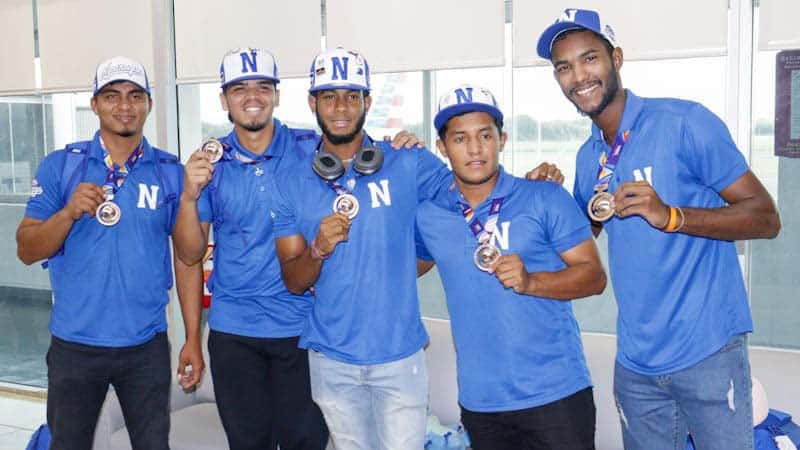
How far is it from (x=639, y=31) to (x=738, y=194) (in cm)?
237

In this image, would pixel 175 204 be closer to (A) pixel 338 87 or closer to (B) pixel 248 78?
(B) pixel 248 78

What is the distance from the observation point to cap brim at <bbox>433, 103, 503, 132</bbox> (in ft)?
8.07

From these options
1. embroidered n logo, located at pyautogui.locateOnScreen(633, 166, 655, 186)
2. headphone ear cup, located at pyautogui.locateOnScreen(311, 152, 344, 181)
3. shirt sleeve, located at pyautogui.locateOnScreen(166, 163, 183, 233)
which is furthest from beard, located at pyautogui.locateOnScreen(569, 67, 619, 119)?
shirt sleeve, located at pyautogui.locateOnScreen(166, 163, 183, 233)

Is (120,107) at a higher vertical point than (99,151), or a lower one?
higher

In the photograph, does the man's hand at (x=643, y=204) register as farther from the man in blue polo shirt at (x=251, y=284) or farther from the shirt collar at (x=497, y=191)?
the man in blue polo shirt at (x=251, y=284)

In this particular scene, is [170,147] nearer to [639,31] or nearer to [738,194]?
[639,31]

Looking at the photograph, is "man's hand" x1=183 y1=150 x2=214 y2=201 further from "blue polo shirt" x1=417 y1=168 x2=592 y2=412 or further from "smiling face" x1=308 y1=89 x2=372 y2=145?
"blue polo shirt" x1=417 y1=168 x2=592 y2=412

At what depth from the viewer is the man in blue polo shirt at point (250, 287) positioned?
121 inches

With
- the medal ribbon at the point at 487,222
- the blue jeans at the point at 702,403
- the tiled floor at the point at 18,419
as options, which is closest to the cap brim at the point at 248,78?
the medal ribbon at the point at 487,222

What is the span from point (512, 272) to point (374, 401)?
769 millimetres

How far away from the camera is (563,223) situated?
2.38 meters

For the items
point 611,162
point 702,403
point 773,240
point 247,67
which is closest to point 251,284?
point 247,67

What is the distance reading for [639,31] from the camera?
4398 mm

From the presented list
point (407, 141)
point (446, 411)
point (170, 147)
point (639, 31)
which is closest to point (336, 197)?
point (407, 141)
